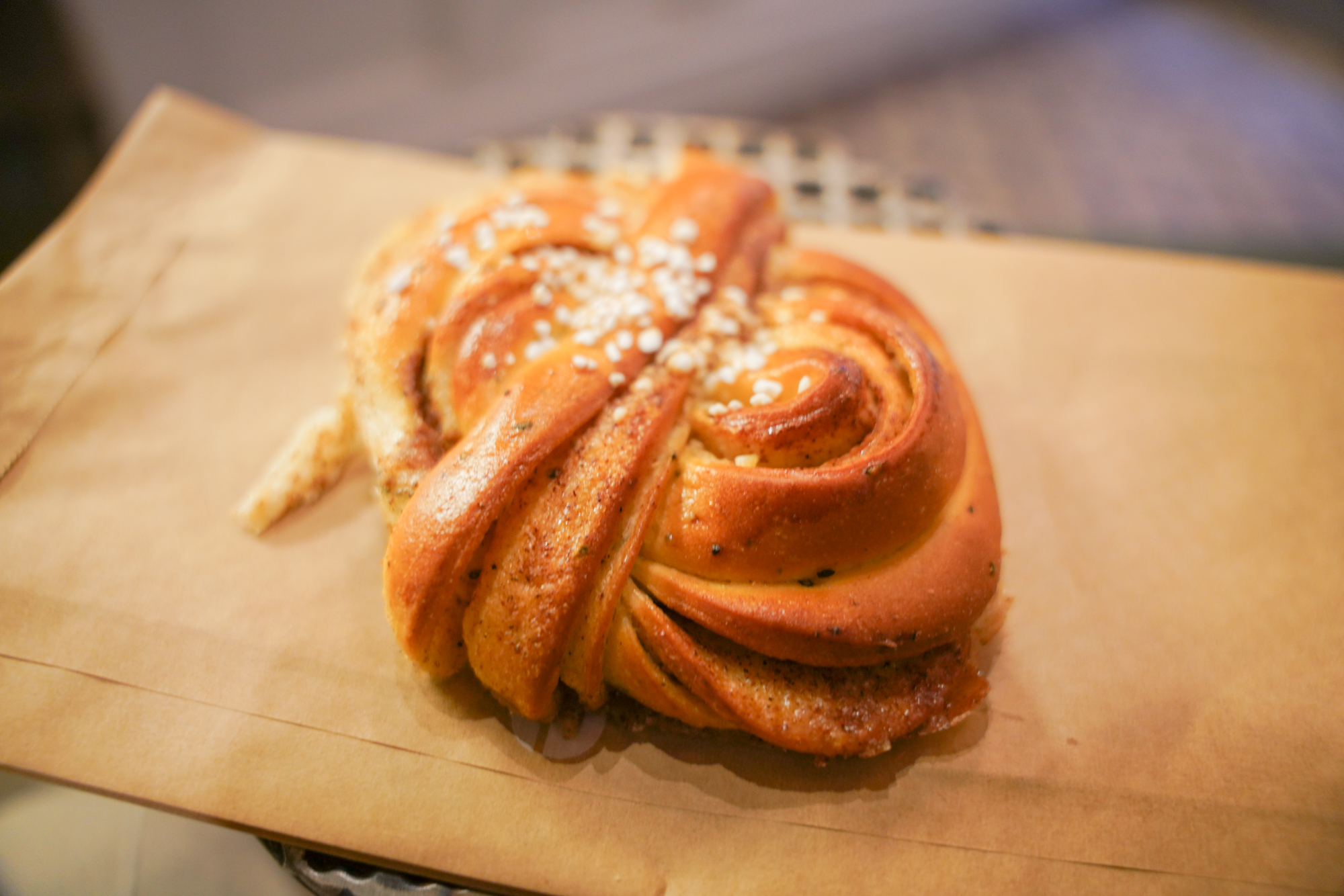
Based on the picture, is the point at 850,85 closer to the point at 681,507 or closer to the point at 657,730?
the point at 681,507

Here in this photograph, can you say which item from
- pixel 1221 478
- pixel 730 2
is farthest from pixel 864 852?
pixel 730 2

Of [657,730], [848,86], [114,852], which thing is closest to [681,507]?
[657,730]

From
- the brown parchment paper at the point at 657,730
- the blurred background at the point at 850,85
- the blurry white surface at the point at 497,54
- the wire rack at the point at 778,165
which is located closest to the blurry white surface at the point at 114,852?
the brown parchment paper at the point at 657,730

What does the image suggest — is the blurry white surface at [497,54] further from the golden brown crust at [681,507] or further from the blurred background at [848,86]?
the golden brown crust at [681,507]

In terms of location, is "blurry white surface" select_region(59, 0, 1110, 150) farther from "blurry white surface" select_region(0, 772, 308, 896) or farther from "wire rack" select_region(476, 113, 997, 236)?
"blurry white surface" select_region(0, 772, 308, 896)

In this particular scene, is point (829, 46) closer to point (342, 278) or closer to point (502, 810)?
point (342, 278)

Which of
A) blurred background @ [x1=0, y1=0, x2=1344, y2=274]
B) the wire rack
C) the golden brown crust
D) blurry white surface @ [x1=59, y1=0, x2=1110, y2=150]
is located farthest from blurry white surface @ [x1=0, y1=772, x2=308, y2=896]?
blurry white surface @ [x1=59, y1=0, x2=1110, y2=150]
